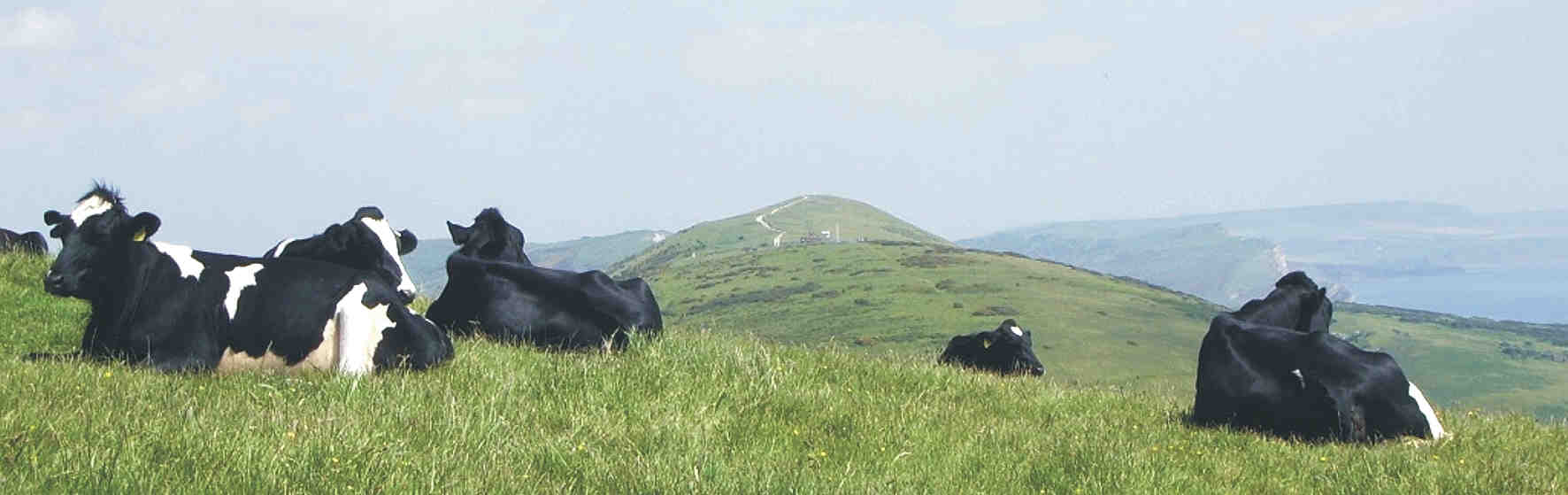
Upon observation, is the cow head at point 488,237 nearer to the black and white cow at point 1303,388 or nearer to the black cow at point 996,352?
the black and white cow at point 1303,388

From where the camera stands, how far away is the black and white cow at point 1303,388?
37.9ft

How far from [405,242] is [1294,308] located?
371 inches

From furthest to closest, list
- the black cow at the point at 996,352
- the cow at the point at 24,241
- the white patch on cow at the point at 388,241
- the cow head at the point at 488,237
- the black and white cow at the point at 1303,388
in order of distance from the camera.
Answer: the black cow at the point at 996,352 → the cow at the point at 24,241 → the cow head at the point at 488,237 → the white patch on cow at the point at 388,241 → the black and white cow at the point at 1303,388

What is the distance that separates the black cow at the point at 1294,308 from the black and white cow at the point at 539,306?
6.55 metres

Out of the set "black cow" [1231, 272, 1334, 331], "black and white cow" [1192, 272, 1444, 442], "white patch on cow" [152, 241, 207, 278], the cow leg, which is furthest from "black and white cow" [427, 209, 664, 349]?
"black cow" [1231, 272, 1334, 331]

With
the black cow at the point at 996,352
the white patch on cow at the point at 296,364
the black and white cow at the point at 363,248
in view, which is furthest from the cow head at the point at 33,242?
the black cow at the point at 996,352

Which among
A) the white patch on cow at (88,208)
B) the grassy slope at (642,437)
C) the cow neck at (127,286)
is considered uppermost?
the white patch on cow at (88,208)

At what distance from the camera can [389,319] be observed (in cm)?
1071

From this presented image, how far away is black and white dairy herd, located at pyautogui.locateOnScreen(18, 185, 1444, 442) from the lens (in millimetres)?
10211

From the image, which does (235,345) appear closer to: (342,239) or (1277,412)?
(342,239)

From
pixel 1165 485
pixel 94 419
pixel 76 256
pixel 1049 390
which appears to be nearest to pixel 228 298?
pixel 76 256

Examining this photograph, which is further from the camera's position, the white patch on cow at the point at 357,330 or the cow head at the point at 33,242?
the cow head at the point at 33,242

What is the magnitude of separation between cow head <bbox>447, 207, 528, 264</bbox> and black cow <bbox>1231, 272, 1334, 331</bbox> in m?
8.46

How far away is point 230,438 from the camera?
683 cm
